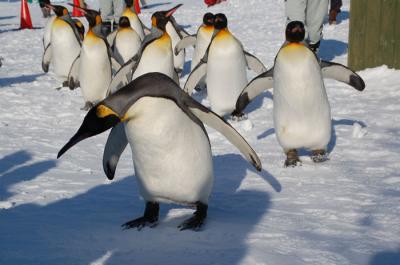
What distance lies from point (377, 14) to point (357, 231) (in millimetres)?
5356

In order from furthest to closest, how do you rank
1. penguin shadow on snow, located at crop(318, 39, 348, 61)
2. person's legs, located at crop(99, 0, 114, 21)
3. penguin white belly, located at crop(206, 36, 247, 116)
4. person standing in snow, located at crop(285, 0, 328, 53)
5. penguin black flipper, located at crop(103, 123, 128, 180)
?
person's legs, located at crop(99, 0, 114, 21)
penguin shadow on snow, located at crop(318, 39, 348, 61)
person standing in snow, located at crop(285, 0, 328, 53)
penguin white belly, located at crop(206, 36, 247, 116)
penguin black flipper, located at crop(103, 123, 128, 180)

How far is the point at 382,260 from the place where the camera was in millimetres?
2607

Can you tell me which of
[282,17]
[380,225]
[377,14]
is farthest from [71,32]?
[282,17]

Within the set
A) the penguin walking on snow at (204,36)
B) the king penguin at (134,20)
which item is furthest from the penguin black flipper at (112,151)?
the king penguin at (134,20)

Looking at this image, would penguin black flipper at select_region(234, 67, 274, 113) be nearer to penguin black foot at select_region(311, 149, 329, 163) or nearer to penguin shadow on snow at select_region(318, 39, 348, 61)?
penguin black foot at select_region(311, 149, 329, 163)

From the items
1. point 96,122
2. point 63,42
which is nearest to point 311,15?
point 63,42

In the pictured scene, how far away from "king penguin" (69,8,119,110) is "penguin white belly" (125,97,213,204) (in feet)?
13.4

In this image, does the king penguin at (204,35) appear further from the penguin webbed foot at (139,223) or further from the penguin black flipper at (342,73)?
the penguin webbed foot at (139,223)

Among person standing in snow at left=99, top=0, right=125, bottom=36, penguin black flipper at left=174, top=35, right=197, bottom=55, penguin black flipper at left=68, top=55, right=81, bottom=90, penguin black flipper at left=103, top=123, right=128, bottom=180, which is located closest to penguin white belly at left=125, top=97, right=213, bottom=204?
penguin black flipper at left=103, top=123, right=128, bottom=180

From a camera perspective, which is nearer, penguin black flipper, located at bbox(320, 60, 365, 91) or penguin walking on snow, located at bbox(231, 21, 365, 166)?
penguin walking on snow, located at bbox(231, 21, 365, 166)

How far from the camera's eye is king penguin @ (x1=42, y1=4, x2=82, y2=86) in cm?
867

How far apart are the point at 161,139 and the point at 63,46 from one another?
240 inches

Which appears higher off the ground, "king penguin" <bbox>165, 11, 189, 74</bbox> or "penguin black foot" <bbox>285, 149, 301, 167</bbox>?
"penguin black foot" <bbox>285, 149, 301, 167</bbox>

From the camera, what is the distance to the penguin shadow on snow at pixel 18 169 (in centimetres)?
429
